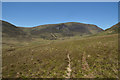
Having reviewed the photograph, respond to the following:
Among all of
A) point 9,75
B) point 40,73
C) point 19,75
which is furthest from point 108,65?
point 9,75

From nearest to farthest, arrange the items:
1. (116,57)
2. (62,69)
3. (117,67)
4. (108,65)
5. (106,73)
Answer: (106,73), (117,67), (108,65), (62,69), (116,57)

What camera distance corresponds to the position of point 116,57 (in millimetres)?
25359

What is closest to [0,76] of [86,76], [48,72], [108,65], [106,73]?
[48,72]

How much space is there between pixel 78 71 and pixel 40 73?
1005 cm

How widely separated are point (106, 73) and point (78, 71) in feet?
21.0

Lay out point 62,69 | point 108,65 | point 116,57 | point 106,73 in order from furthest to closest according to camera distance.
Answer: point 116,57
point 62,69
point 108,65
point 106,73

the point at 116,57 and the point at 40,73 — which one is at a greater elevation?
the point at 116,57

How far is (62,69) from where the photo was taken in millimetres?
23719

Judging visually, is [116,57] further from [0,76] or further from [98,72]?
[0,76]

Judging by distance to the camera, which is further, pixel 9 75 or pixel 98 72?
pixel 9 75

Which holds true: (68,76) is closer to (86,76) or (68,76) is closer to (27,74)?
(86,76)

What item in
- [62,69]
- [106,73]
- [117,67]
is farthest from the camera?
[62,69]

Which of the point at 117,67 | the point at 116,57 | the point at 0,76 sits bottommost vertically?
the point at 0,76

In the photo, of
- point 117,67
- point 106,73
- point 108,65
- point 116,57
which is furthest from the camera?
point 116,57
